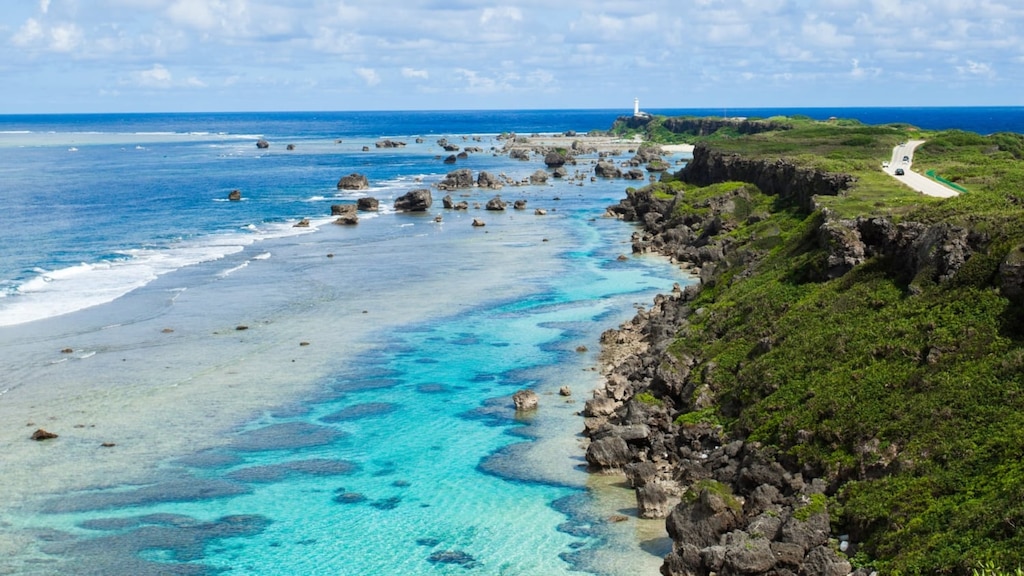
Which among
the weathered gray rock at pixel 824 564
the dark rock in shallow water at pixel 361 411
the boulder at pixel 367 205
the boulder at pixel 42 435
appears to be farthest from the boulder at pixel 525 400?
the boulder at pixel 367 205

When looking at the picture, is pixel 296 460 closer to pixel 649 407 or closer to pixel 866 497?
pixel 649 407

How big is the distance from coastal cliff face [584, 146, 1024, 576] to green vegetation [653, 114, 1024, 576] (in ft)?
0.33

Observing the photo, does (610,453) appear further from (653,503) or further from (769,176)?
(769,176)

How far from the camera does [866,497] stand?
3344 centimetres

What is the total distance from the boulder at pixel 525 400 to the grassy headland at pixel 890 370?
21.9 ft

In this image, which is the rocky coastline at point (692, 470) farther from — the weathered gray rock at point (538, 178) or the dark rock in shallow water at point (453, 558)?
the weathered gray rock at point (538, 178)

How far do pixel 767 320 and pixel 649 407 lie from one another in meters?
9.35

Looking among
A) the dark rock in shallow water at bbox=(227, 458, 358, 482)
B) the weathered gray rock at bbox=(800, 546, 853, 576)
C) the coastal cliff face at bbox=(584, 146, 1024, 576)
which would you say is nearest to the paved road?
the coastal cliff face at bbox=(584, 146, 1024, 576)

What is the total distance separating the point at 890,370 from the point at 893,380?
3.23ft

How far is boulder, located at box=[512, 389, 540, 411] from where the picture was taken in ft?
169

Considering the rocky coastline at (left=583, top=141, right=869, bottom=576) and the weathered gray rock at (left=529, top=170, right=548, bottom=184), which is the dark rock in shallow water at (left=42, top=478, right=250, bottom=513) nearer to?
the rocky coastline at (left=583, top=141, right=869, bottom=576)

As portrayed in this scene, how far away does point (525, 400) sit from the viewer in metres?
51.6

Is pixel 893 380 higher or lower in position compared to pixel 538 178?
higher

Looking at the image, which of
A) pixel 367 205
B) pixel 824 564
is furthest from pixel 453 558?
pixel 367 205
